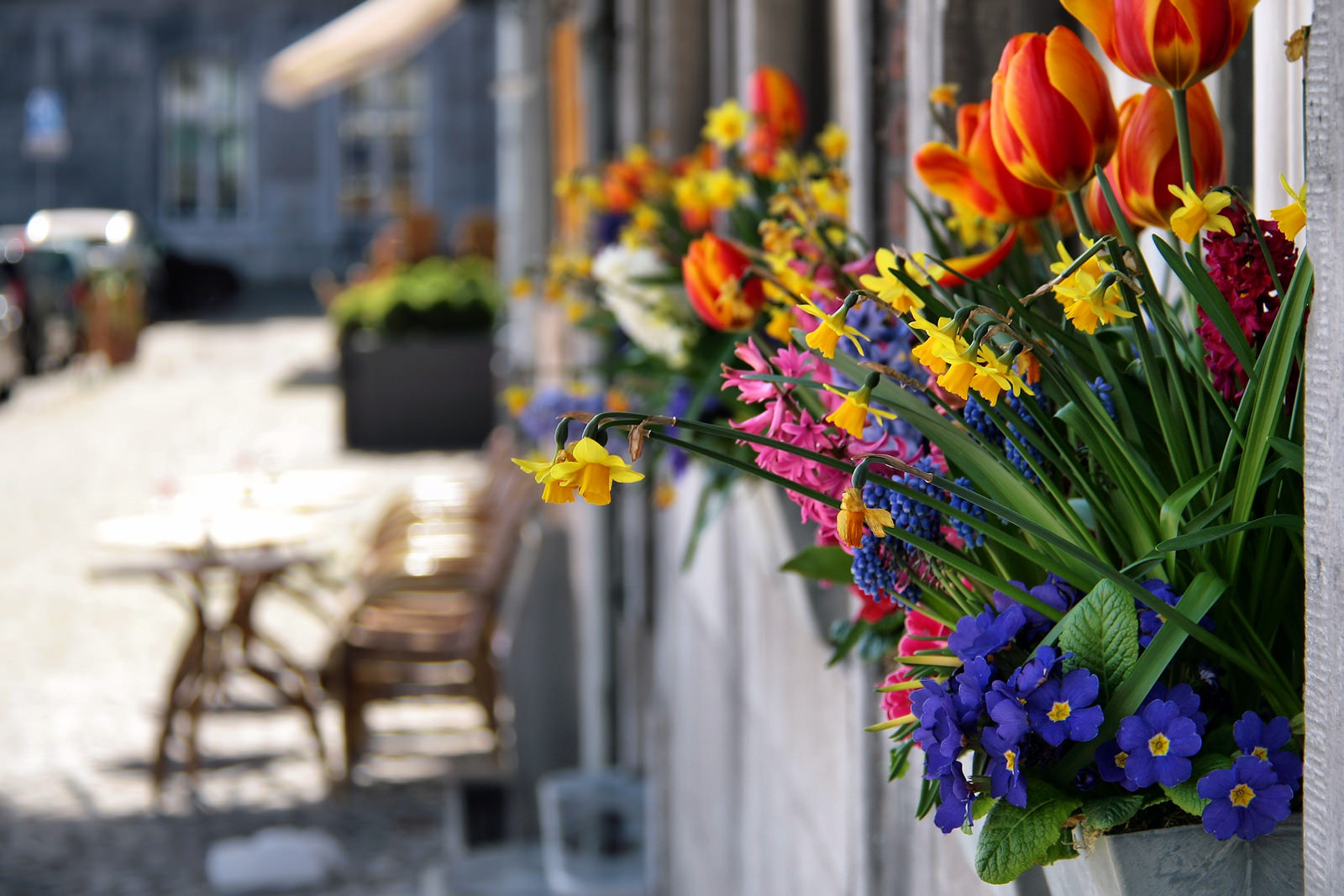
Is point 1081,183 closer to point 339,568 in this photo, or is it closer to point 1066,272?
point 1066,272

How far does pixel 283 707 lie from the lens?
5.50 meters

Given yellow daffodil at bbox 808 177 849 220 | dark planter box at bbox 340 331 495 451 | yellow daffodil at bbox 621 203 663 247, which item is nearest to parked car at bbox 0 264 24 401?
dark planter box at bbox 340 331 495 451

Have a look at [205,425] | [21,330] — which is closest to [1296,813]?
[205,425]

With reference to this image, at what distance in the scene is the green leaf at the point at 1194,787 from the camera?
0.75 meters

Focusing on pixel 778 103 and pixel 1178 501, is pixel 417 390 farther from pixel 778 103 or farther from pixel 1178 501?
pixel 1178 501

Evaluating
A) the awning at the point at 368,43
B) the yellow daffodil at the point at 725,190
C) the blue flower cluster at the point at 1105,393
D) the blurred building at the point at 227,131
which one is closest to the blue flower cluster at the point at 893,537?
the blue flower cluster at the point at 1105,393

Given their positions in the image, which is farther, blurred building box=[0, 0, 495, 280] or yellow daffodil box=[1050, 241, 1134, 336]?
blurred building box=[0, 0, 495, 280]

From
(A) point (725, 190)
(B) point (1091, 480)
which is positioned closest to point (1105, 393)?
(B) point (1091, 480)

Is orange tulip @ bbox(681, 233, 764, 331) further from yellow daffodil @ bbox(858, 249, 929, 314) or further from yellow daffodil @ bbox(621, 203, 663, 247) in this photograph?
yellow daffodil @ bbox(621, 203, 663, 247)

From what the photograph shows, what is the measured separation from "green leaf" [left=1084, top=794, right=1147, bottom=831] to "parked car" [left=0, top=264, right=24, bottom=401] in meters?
14.3

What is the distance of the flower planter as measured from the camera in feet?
2.56

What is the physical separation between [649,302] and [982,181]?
1.02 m

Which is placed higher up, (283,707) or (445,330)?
(445,330)

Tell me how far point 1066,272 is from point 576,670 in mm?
4373
